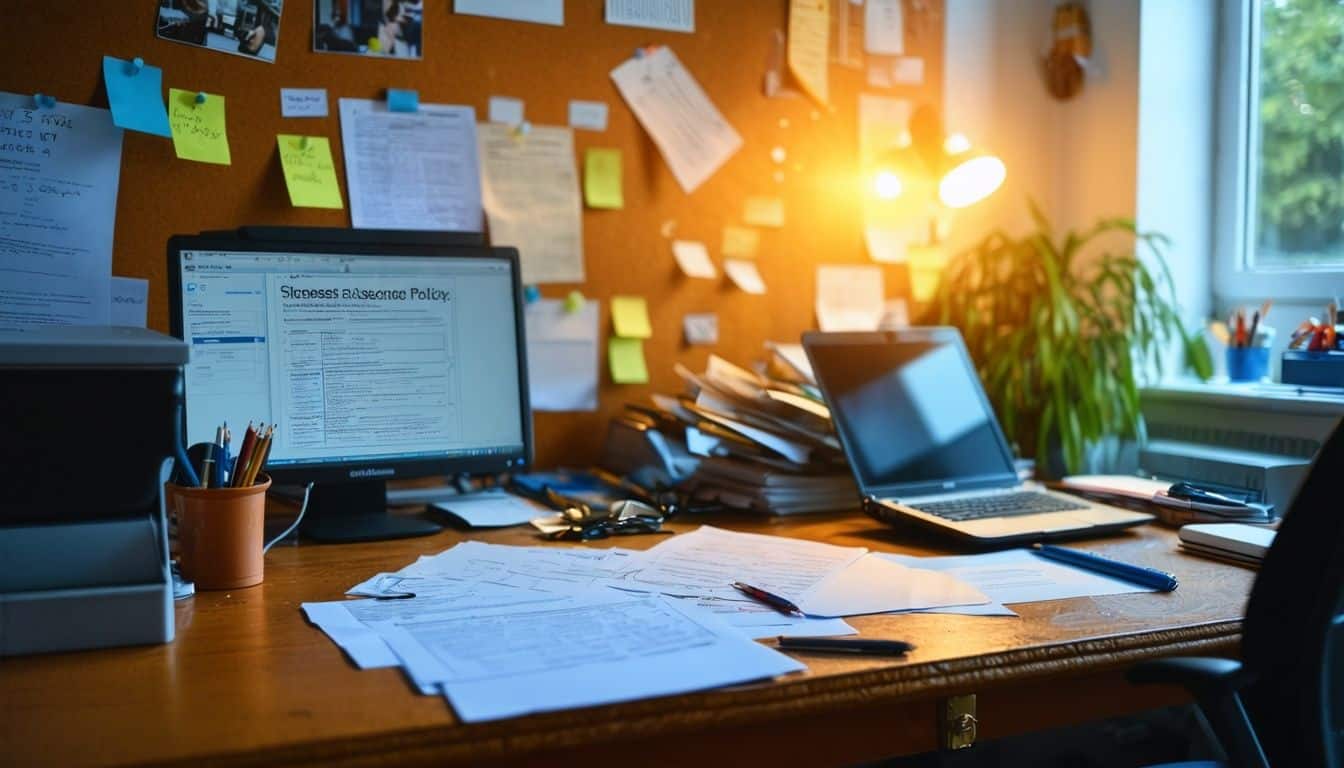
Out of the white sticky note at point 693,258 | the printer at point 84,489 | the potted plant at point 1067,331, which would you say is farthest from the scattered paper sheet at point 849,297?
the printer at point 84,489

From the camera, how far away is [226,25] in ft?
4.92

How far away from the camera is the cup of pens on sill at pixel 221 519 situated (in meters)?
1.11

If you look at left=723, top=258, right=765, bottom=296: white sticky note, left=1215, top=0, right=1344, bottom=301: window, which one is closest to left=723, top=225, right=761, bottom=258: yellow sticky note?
left=723, top=258, right=765, bottom=296: white sticky note

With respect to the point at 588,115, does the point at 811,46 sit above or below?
above

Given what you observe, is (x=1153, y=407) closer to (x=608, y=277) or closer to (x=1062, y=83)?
(x=1062, y=83)

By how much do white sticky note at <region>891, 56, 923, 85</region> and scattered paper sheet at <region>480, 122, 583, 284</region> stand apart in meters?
0.65

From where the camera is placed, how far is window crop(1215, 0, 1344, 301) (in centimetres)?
180

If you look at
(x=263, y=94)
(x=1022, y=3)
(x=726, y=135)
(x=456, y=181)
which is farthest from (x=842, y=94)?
(x=263, y=94)

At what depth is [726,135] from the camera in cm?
186

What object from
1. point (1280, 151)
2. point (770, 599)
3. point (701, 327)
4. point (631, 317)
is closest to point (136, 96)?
point (631, 317)

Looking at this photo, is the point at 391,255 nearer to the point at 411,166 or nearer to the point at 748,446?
the point at 411,166

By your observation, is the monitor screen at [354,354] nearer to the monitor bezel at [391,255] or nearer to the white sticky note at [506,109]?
the monitor bezel at [391,255]

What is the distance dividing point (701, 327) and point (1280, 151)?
1.06 metres

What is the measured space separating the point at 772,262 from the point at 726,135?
9.3 inches
